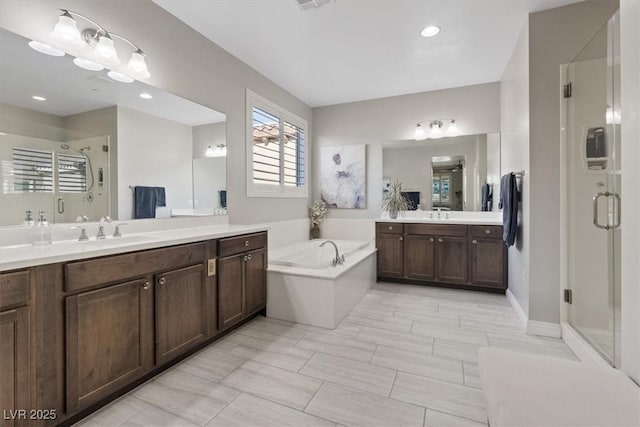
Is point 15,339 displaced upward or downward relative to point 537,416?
upward

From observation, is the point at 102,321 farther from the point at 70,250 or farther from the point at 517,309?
the point at 517,309

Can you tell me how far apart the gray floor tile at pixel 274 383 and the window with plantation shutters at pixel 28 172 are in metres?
1.62

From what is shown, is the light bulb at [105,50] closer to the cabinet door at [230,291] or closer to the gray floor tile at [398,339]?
the cabinet door at [230,291]

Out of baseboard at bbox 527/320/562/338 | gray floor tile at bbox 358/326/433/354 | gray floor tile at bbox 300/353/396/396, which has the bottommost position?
gray floor tile at bbox 300/353/396/396

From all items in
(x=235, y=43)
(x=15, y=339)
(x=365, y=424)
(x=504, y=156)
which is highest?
(x=235, y=43)

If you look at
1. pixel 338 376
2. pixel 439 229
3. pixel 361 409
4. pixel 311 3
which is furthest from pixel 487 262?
pixel 311 3

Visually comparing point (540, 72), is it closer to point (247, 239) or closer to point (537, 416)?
point (537, 416)

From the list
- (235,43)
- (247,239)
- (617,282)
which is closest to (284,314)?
(247,239)

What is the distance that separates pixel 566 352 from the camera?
2.15m

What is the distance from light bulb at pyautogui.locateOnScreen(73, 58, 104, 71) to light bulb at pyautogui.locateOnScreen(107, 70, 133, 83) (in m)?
0.06

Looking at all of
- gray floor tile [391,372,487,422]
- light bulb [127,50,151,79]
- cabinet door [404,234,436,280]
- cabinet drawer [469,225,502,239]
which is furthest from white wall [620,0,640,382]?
light bulb [127,50,151,79]

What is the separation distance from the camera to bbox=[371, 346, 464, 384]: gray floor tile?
1.88 metres

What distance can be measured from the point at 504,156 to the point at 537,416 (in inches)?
131

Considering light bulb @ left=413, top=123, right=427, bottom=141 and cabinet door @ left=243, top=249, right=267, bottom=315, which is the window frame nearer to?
cabinet door @ left=243, top=249, right=267, bottom=315
